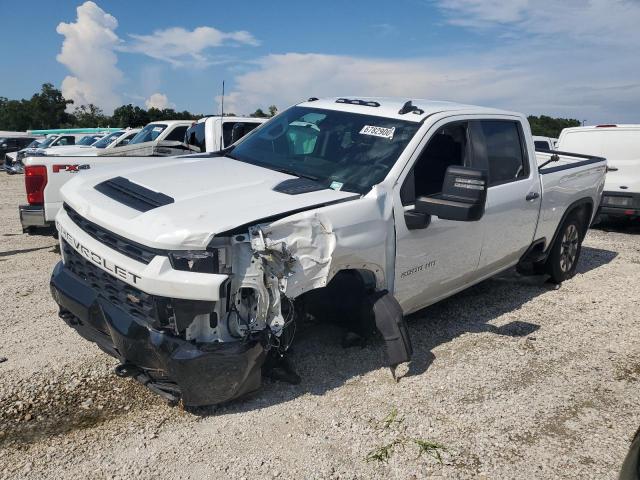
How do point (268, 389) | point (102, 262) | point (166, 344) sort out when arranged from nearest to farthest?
1. point (166, 344)
2. point (102, 262)
3. point (268, 389)

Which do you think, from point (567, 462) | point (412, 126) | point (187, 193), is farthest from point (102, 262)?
point (567, 462)

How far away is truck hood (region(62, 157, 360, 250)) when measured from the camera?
9.43ft

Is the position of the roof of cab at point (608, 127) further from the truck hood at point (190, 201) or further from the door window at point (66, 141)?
the door window at point (66, 141)

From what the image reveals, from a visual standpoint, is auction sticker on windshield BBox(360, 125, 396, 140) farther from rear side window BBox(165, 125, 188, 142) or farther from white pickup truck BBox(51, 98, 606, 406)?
rear side window BBox(165, 125, 188, 142)

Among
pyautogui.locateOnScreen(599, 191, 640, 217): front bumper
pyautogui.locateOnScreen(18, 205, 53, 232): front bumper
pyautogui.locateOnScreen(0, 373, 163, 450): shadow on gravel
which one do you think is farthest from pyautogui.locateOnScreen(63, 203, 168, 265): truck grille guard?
pyautogui.locateOnScreen(599, 191, 640, 217): front bumper

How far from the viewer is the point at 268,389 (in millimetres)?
3592

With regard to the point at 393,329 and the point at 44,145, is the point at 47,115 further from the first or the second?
the point at 393,329

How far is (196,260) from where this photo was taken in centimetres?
286

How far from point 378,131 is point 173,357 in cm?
223

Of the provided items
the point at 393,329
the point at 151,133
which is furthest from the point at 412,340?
the point at 151,133

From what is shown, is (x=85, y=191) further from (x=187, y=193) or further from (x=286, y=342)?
(x=286, y=342)

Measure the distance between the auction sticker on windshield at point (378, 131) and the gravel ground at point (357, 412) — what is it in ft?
5.28

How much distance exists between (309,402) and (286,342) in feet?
1.47

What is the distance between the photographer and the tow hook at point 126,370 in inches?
126
